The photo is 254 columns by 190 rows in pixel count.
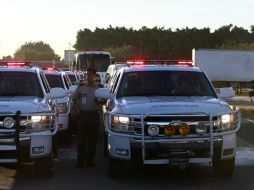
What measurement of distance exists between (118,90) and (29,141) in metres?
2.13

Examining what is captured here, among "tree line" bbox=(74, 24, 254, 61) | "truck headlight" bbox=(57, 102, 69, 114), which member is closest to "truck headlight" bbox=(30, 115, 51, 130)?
"truck headlight" bbox=(57, 102, 69, 114)

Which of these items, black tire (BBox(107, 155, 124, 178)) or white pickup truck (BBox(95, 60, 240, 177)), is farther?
black tire (BBox(107, 155, 124, 178))

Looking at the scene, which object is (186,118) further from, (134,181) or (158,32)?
(158,32)

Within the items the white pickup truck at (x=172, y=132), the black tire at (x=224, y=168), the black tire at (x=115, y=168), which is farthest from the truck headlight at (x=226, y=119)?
the black tire at (x=115, y=168)

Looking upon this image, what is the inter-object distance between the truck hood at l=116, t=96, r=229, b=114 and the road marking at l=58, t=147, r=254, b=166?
2191 mm

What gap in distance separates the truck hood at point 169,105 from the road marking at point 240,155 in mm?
2191

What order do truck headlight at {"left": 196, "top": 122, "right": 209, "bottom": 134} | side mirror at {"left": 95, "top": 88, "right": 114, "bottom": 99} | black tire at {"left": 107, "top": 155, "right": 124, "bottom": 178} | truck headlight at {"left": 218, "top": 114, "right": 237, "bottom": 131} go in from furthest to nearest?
side mirror at {"left": 95, "top": 88, "right": 114, "bottom": 99} → black tire at {"left": 107, "top": 155, "right": 124, "bottom": 178} → truck headlight at {"left": 218, "top": 114, "right": 237, "bottom": 131} → truck headlight at {"left": 196, "top": 122, "right": 209, "bottom": 134}

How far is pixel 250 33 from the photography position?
12650 cm

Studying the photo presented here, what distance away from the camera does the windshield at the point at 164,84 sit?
10594 millimetres

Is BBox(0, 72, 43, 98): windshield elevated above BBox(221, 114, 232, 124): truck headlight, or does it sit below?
above

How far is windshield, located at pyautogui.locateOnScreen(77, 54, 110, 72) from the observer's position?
109ft

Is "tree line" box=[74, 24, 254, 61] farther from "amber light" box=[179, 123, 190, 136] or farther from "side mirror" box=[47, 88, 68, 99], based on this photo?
"amber light" box=[179, 123, 190, 136]

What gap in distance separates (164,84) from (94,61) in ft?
75.3


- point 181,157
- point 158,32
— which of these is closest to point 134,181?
point 181,157
